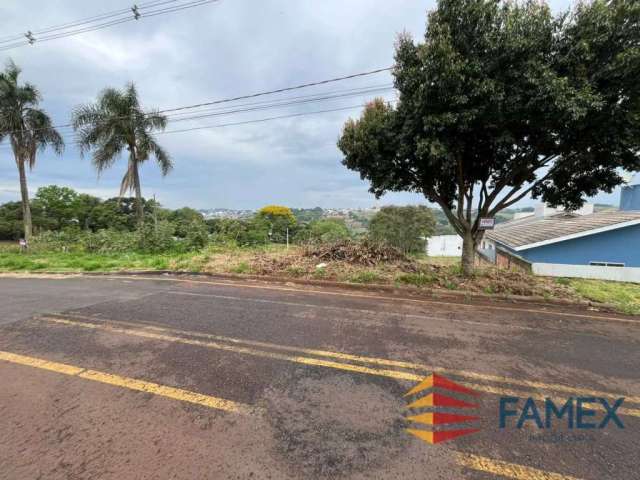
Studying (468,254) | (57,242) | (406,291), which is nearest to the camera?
(406,291)

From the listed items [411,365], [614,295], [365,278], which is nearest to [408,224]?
[614,295]

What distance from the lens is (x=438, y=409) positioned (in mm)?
2227

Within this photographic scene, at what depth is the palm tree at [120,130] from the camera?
13.5 meters

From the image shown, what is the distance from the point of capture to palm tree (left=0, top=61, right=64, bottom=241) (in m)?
14.4

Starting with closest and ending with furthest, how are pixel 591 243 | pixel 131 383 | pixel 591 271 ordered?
1. pixel 131 383
2. pixel 591 271
3. pixel 591 243

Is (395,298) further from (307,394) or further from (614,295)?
(614,295)

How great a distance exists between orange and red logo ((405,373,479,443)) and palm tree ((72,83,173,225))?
1680 cm

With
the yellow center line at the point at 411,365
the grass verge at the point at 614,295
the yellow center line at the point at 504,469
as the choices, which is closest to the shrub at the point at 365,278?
the yellow center line at the point at 411,365

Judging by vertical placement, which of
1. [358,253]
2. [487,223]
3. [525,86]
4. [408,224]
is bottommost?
[358,253]

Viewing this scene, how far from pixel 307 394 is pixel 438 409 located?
1.15 metres

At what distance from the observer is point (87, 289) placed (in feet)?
20.5

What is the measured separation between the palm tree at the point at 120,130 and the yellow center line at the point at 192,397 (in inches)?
557

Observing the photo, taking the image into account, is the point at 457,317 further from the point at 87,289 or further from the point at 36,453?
the point at 87,289

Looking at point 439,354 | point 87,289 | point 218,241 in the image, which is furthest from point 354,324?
point 218,241
